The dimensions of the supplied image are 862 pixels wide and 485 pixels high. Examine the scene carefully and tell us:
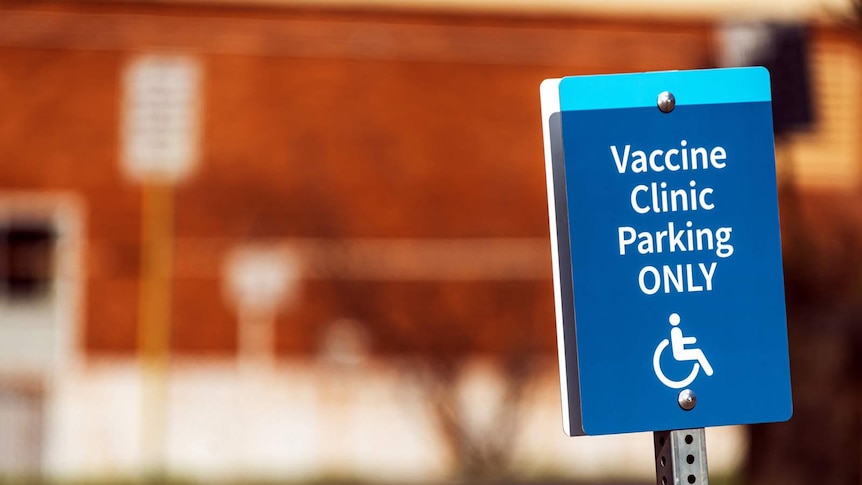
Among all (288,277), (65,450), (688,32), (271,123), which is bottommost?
(65,450)

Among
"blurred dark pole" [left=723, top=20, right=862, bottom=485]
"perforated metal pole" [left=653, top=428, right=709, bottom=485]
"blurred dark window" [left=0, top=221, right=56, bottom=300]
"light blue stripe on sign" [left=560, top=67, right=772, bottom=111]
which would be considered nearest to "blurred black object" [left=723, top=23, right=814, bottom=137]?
"blurred dark pole" [left=723, top=20, right=862, bottom=485]

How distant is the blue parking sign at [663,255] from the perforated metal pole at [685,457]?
1.5 inches

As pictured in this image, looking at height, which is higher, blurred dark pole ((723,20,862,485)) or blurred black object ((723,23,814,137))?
blurred black object ((723,23,814,137))

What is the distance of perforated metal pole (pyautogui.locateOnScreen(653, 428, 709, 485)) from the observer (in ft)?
7.65

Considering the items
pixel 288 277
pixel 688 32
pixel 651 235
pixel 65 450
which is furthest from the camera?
pixel 688 32

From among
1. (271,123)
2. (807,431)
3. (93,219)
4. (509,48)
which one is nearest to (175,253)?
(93,219)

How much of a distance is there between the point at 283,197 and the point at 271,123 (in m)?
0.91

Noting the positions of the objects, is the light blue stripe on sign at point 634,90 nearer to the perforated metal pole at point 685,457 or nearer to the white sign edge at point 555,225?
the white sign edge at point 555,225

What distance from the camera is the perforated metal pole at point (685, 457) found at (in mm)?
2332

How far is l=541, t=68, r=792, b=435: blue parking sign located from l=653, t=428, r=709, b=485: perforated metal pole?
0.13 ft

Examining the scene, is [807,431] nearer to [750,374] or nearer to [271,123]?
[750,374]

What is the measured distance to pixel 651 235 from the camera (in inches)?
91.6

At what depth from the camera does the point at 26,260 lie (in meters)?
14.5

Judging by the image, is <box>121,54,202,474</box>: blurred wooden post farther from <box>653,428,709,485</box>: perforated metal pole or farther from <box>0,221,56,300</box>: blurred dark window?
<box>653,428,709,485</box>: perforated metal pole
